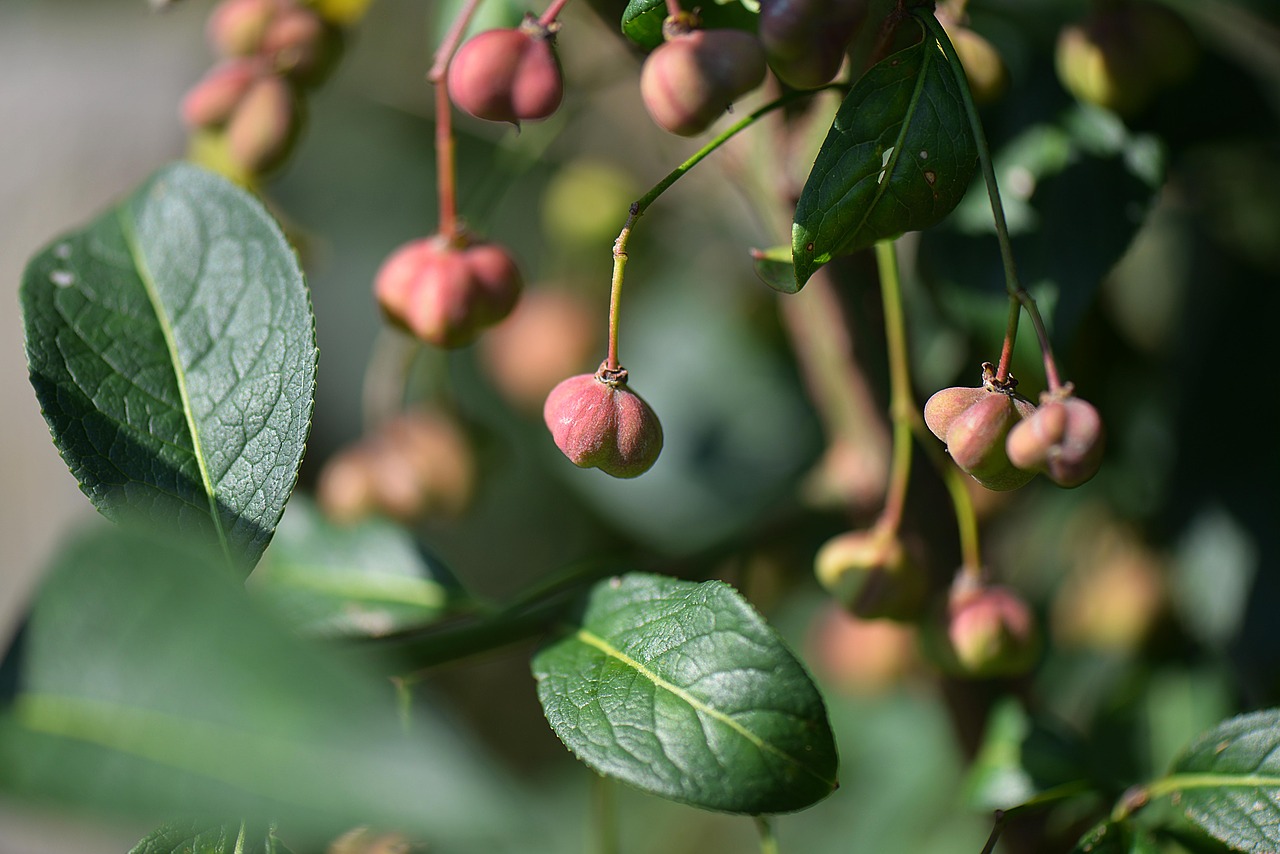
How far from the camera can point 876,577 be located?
668 millimetres

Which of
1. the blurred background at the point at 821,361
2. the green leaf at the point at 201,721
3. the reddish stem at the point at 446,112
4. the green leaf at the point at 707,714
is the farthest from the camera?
the blurred background at the point at 821,361

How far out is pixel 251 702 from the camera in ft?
1.16

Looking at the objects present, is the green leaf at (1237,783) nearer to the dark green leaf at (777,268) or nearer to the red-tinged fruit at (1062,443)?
the red-tinged fruit at (1062,443)

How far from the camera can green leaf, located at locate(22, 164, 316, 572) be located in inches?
22.2

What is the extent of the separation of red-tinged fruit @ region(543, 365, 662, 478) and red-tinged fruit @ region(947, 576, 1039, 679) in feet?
0.82

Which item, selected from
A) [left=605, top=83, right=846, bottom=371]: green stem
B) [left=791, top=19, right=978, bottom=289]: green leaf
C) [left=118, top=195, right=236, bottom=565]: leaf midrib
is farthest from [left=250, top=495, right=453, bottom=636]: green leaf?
[left=791, top=19, right=978, bottom=289]: green leaf

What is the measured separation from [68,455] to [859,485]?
1.70 ft

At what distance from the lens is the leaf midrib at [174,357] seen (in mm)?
567

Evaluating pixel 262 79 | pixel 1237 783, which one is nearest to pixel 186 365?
pixel 262 79

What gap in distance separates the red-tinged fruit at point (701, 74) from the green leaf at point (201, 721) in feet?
0.94

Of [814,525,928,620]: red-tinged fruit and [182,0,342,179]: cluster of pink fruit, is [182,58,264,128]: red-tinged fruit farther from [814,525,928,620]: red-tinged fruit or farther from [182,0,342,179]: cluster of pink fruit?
[814,525,928,620]: red-tinged fruit

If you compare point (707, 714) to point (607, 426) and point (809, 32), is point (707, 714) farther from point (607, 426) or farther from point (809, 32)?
point (809, 32)

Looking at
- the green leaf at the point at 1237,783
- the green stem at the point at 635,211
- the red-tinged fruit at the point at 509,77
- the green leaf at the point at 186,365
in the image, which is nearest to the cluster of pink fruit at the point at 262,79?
the green leaf at the point at 186,365

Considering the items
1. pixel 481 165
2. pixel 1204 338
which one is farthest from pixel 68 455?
pixel 481 165
